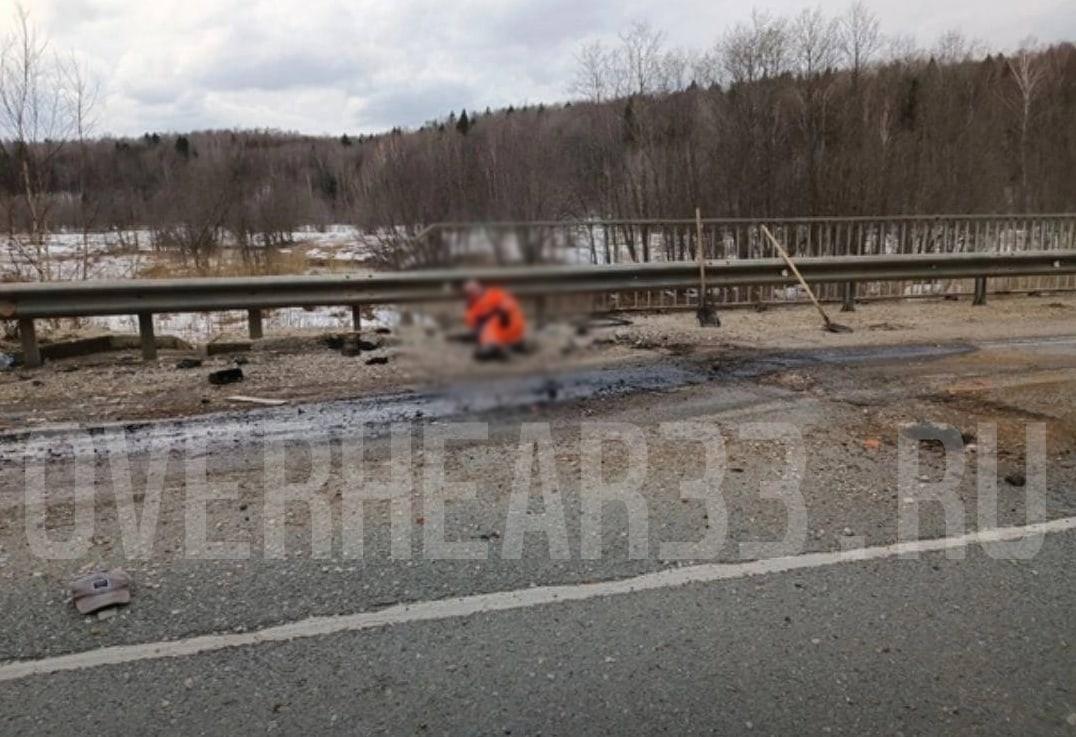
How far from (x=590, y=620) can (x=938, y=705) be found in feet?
4.84

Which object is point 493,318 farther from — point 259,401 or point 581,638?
point 259,401

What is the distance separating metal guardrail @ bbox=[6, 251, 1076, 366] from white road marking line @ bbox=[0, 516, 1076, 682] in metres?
1.51

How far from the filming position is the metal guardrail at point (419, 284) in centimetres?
103

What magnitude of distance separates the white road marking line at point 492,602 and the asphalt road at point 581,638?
0.12 ft

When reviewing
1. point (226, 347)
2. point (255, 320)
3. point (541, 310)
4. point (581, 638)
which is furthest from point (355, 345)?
point (541, 310)

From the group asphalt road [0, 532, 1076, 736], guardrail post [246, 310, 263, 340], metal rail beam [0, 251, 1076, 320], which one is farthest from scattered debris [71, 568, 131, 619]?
guardrail post [246, 310, 263, 340]

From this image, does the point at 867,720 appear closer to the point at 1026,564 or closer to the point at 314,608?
the point at 1026,564

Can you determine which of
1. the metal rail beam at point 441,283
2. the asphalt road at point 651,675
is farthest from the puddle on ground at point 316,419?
the asphalt road at point 651,675

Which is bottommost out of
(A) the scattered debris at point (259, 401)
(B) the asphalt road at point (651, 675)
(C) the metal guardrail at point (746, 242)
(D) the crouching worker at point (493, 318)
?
(B) the asphalt road at point (651, 675)

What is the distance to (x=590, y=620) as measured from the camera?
3701mm

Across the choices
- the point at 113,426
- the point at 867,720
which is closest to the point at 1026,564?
the point at 867,720

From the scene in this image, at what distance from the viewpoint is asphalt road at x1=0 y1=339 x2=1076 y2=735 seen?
3092 millimetres

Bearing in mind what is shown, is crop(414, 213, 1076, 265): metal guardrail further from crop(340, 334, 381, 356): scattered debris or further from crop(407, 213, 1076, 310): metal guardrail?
crop(340, 334, 381, 356): scattered debris

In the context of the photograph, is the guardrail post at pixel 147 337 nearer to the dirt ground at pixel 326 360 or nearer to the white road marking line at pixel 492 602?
the dirt ground at pixel 326 360
